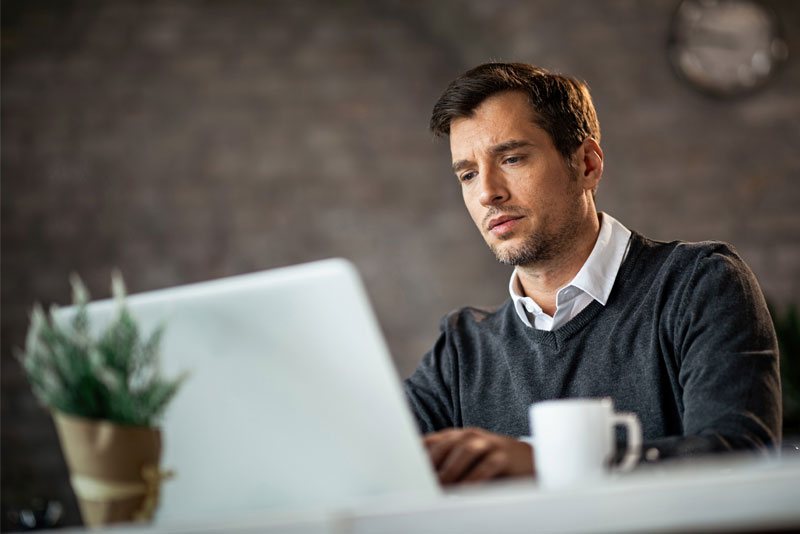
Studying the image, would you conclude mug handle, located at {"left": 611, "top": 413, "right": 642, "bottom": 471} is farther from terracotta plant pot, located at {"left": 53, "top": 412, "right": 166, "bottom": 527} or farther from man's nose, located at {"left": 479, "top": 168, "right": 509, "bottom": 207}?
man's nose, located at {"left": 479, "top": 168, "right": 509, "bottom": 207}

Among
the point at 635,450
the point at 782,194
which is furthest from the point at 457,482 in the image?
the point at 782,194

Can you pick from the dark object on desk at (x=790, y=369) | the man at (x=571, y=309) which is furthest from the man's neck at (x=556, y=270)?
the dark object on desk at (x=790, y=369)

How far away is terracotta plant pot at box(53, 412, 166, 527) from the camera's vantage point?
0.80 meters

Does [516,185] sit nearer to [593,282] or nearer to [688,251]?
[593,282]

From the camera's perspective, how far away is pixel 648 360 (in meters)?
1.49

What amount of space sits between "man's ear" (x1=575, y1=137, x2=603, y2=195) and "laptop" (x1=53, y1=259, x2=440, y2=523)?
46.0 inches

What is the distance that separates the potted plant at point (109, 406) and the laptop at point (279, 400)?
1.7 inches

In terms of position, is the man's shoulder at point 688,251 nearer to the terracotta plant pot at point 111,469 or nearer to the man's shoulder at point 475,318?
the man's shoulder at point 475,318

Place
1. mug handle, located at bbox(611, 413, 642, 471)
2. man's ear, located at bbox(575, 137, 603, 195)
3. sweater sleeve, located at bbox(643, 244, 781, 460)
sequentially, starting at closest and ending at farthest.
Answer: mug handle, located at bbox(611, 413, 642, 471)
sweater sleeve, located at bbox(643, 244, 781, 460)
man's ear, located at bbox(575, 137, 603, 195)

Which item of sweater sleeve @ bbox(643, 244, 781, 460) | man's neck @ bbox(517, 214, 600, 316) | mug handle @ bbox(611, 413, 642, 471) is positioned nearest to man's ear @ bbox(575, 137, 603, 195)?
man's neck @ bbox(517, 214, 600, 316)

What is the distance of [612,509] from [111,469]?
1.59 ft

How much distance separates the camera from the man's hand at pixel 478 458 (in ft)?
3.07

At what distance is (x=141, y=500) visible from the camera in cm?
82

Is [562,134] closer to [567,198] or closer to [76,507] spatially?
[567,198]
